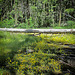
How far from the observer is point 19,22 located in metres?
10.0

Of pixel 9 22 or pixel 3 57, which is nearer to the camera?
pixel 3 57

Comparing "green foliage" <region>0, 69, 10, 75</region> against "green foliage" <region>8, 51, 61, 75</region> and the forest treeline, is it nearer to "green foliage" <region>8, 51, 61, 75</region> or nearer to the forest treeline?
"green foliage" <region>8, 51, 61, 75</region>

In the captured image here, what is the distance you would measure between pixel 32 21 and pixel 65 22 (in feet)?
10.9

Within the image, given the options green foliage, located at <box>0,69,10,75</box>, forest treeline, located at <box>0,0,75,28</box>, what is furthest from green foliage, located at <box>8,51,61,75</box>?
forest treeline, located at <box>0,0,75,28</box>

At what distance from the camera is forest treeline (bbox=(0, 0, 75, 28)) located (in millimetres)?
9773

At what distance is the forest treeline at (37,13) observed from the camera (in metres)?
9.77

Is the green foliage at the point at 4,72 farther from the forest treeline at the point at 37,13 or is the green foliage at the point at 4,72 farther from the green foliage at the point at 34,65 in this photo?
the forest treeline at the point at 37,13

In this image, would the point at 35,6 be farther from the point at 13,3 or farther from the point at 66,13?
the point at 66,13

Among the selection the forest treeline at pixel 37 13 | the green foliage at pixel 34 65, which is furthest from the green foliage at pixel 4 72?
the forest treeline at pixel 37 13

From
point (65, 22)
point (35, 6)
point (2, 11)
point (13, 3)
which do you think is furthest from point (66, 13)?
point (2, 11)

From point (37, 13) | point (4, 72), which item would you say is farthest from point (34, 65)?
point (37, 13)

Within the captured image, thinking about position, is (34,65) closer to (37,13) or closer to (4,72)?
(4,72)

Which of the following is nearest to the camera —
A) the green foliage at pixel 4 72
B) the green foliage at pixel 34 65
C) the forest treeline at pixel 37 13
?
the green foliage at pixel 4 72

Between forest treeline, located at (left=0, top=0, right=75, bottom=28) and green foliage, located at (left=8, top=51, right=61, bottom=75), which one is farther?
forest treeline, located at (left=0, top=0, right=75, bottom=28)
